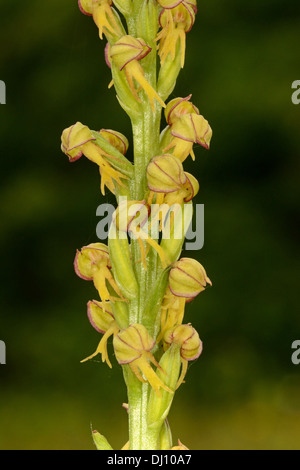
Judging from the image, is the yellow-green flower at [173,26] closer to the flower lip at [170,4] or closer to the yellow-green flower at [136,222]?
the flower lip at [170,4]

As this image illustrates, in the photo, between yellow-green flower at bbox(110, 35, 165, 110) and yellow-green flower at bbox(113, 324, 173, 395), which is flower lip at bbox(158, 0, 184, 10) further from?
yellow-green flower at bbox(113, 324, 173, 395)

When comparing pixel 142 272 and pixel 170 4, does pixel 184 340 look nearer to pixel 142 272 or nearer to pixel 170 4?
pixel 142 272

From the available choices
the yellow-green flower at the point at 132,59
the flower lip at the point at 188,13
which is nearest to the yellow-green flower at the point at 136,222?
the yellow-green flower at the point at 132,59

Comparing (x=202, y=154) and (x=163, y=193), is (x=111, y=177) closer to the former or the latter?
(x=163, y=193)

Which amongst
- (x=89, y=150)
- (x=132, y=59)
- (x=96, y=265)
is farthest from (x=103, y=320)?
(x=132, y=59)
